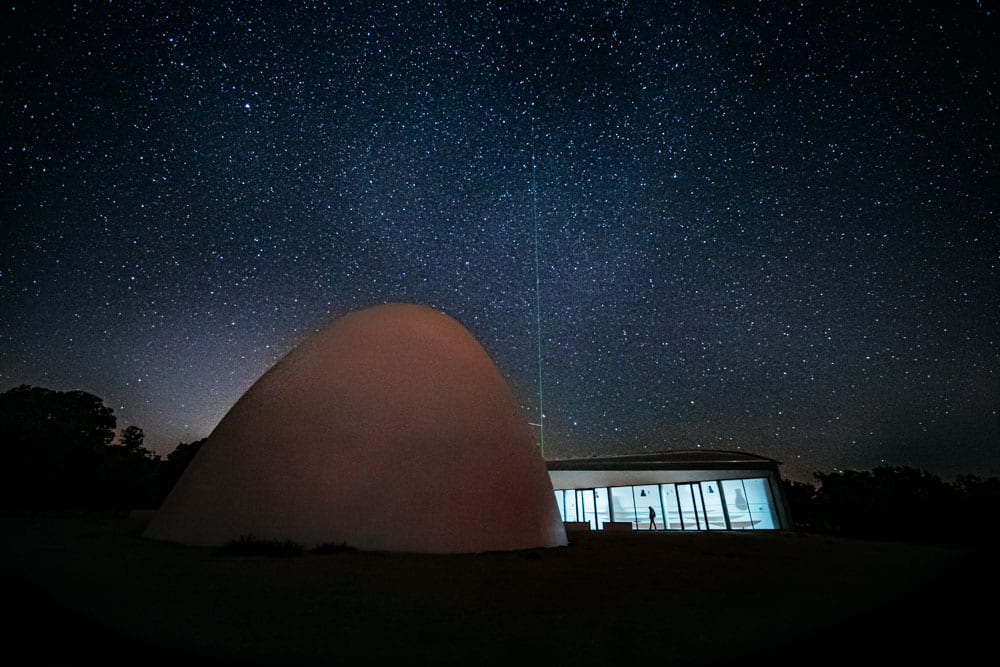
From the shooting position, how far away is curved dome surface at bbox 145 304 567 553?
9078 millimetres

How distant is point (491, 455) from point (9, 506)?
2623 cm

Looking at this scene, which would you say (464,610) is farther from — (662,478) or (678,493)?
(678,493)

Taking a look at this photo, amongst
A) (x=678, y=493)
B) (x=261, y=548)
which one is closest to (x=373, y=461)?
(x=261, y=548)

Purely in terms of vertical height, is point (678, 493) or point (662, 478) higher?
point (662, 478)

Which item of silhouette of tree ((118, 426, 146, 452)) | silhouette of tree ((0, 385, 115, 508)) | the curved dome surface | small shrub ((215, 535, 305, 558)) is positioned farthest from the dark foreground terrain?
silhouette of tree ((118, 426, 146, 452))

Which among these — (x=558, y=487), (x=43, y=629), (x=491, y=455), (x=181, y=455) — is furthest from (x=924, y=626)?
(x=181, y=455)

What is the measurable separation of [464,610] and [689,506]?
918 inches

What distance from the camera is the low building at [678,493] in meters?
23.3

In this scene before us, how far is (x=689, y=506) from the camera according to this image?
24.3 meters

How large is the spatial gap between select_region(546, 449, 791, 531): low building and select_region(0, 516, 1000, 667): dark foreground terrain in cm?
1596

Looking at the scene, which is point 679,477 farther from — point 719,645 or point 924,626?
point 719,645

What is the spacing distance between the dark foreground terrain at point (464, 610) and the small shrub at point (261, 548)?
29 centimetres

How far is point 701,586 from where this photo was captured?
6438 millimetres

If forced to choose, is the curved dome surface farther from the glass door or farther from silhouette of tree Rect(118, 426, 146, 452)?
silhouette of tree Rect(118, 426, 146, 452)
